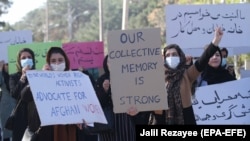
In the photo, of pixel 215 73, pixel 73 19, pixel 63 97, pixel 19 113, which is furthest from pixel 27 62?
pixel 73 19

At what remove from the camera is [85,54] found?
10.5 m

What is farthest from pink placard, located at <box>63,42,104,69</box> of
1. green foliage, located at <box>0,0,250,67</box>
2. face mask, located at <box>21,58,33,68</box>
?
green foliage, located at <box>0,0,250,67</box>

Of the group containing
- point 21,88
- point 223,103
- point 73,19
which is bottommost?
point 223,103

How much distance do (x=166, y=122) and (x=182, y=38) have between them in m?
2.57

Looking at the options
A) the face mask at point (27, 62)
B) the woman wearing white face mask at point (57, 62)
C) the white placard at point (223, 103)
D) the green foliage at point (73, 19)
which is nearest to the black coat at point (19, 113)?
the face mask at point (27, 62)

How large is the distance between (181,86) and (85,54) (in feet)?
13.7

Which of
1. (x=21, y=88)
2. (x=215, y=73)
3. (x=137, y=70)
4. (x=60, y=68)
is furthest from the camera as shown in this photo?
(x=215, y=73)

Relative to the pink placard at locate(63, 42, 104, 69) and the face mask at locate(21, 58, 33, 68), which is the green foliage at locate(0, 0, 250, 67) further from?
the face mask at locate(21, 58, 33, 68)

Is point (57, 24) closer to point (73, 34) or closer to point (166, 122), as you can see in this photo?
point (73, 34)

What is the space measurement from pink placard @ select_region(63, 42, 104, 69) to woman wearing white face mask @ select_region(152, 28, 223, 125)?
401 centimetres

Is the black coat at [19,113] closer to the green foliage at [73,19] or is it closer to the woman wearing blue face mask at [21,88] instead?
the woman wearing blue face mask at [21,88]

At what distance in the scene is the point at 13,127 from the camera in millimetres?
7574

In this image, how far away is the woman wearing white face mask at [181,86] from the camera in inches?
254

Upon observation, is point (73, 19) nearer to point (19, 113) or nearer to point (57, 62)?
point (19, 113)
